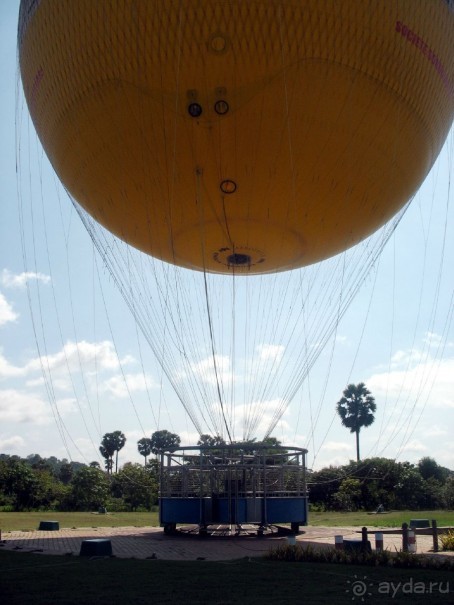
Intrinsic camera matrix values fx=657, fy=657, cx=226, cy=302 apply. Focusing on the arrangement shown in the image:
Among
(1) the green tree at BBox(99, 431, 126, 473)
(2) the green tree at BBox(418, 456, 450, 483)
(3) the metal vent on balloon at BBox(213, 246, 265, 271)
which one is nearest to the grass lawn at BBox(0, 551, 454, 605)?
(3) the metal vent on balloon at BBox(213, 246, 265, 271)

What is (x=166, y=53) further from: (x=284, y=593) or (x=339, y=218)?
(x=284, y=593)

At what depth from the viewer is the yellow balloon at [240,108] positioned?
423 inches

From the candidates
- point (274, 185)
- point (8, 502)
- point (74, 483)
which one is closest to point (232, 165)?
point (274, 185)

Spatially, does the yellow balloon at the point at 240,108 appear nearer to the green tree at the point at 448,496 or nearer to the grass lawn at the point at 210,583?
the grass lawn at the point at 210,583

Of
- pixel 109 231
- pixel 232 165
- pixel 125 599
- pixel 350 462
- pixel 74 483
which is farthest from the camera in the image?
pixel 350 462

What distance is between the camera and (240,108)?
11594 millimetres

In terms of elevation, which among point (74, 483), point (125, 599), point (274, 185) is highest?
point (274, 185)

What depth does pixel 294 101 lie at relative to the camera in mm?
11617

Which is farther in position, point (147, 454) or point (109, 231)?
point (147, 454)

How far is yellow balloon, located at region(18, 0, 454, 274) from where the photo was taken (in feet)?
35.2

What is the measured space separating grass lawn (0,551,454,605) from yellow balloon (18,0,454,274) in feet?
23.2

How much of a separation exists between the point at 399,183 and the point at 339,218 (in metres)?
1.51

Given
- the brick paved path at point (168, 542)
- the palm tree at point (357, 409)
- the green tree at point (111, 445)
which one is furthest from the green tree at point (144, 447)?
the brick paved path at point (168, 542)

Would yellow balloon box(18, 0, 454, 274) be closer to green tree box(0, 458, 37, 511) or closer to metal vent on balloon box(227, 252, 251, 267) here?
metal vent on balloon box(227, 252, 251, 267)
